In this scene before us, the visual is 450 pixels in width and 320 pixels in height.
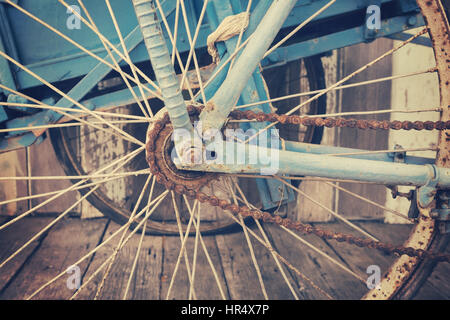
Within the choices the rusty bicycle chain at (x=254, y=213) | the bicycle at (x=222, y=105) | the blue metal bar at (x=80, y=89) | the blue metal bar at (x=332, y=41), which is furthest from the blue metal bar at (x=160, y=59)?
the blue metal bar at (x=332, y=41)

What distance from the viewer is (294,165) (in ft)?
2.60

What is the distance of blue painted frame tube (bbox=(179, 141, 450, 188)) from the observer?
31.0 inches

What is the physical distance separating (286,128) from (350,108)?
1.09 ft

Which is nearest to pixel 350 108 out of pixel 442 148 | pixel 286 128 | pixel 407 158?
pixel 286 128

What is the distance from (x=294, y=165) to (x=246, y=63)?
26 cm

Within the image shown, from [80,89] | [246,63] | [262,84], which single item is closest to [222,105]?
[246,63]

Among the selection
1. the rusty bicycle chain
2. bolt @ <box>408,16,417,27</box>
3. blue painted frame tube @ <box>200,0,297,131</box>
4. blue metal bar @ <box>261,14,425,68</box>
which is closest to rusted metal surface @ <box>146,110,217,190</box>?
the rusty bicycle chain

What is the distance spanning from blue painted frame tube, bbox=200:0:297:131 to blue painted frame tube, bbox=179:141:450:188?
2.9 inches

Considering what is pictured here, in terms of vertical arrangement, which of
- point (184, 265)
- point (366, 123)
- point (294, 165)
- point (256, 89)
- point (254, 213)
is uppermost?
point (256, 89)

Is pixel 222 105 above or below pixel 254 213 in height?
above

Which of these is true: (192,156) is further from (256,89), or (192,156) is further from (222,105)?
(256,89)

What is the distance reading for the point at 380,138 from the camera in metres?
1.65

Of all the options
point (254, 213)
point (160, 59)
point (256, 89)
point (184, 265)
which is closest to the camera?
point (160, 59)
